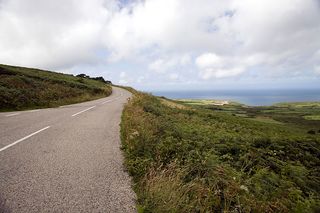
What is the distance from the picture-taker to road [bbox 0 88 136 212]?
4863mm

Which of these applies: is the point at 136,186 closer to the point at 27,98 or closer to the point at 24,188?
the point at 24,188

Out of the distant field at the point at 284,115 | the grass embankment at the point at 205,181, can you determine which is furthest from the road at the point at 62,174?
the distant field at the point at 284,115

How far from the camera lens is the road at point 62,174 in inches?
191

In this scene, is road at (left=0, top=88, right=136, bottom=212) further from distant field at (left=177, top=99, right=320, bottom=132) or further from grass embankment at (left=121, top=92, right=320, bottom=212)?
distant field at (left=177, top=99, right=320, bottom=132)

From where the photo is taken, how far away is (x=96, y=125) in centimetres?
1364

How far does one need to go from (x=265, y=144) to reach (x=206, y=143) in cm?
523

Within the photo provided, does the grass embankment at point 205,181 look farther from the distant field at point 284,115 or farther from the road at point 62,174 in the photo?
the distant field at point 284,115

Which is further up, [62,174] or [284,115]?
[62,174]

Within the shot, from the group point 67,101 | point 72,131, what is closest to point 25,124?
point 72,131

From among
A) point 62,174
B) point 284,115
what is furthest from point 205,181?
point 284,115

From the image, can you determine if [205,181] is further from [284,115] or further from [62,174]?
[284,115]

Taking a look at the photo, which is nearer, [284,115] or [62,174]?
[62,174]

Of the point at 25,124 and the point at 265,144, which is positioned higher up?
the point at 25,124

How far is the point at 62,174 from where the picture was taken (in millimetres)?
6320
